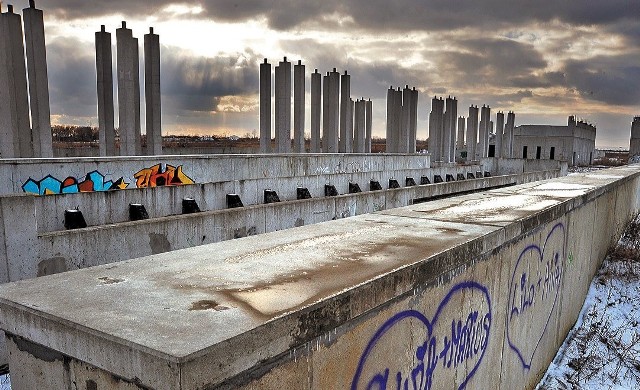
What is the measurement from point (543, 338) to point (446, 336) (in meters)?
3.60

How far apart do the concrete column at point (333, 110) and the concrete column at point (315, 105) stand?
87 centimetres

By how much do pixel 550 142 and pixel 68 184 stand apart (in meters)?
65.5

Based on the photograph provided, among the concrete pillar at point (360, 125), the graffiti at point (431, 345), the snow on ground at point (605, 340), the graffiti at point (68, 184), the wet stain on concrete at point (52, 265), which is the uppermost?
the concrete pillar at point (360, 125)

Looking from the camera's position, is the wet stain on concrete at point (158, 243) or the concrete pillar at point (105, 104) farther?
the concrete pillar at point (105, 104)

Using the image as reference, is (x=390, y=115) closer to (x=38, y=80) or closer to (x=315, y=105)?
(x=315, y=105)

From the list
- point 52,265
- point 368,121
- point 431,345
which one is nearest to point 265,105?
point 52,265

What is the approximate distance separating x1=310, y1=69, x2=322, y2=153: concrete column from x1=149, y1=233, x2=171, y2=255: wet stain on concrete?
24876 millimetres

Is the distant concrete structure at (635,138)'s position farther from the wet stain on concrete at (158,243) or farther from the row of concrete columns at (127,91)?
the wet stain on concrete at (158,243)

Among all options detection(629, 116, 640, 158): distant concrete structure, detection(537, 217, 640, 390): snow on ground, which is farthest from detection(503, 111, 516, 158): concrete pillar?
detection(537, 217, 640, 390): snow on ground

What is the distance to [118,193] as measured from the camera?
376 inches

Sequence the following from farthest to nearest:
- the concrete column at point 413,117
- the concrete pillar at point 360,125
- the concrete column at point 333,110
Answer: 1. the concrete pillar at point 360,125
2. the concrete column at point 413,117
3. the concrete column at point 333,110

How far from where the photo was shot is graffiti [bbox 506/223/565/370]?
5359mm

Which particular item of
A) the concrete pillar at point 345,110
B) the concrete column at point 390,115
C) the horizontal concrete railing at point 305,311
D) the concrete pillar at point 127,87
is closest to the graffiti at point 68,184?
the horizontal concrete railing at point 305,311

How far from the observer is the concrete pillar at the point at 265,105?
27.5m
